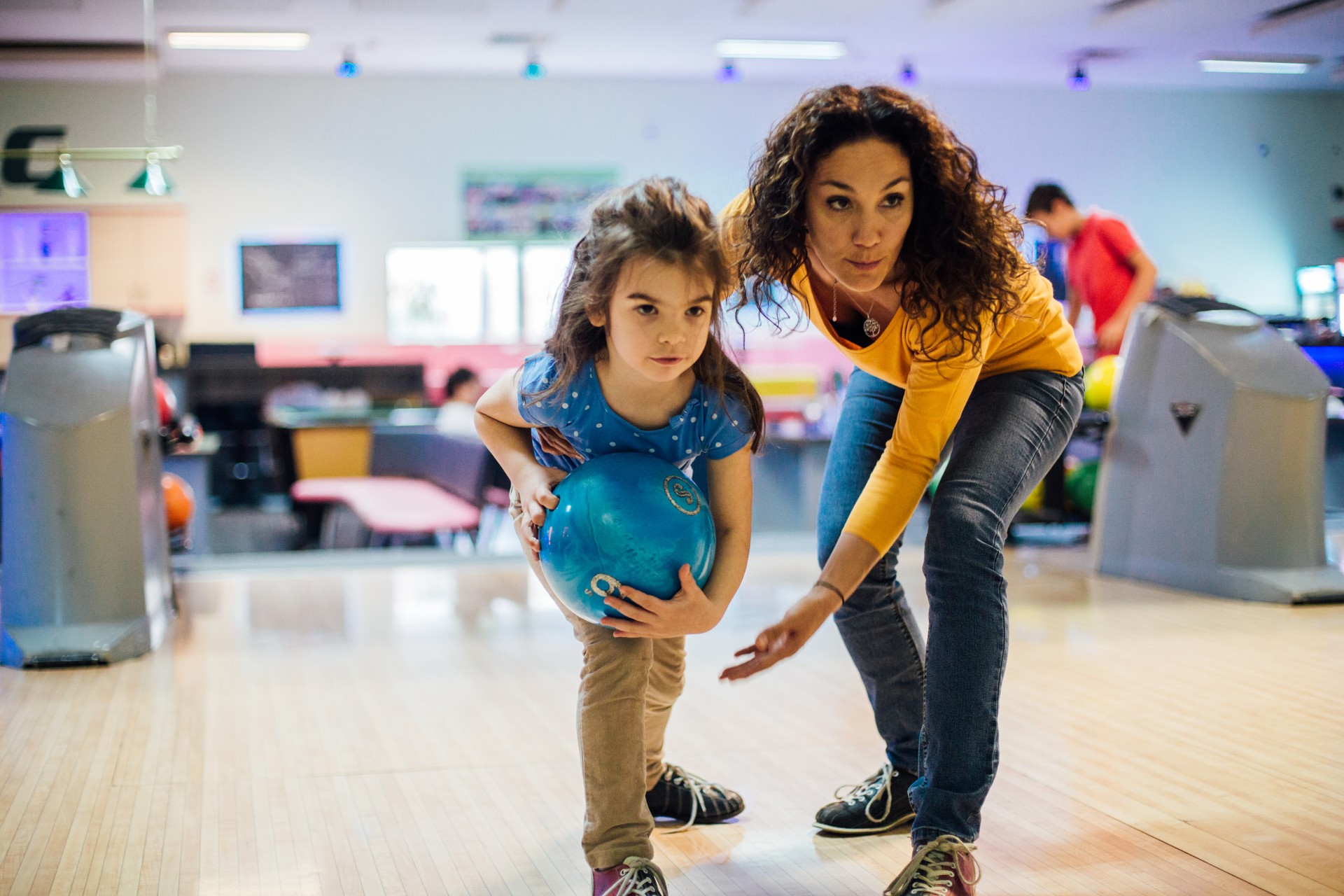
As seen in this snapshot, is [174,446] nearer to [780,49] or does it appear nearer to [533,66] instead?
[533,66]

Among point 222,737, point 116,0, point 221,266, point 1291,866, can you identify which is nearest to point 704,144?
point 221,266

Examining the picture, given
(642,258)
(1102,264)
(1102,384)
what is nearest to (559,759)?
(642,258)

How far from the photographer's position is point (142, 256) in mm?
10125

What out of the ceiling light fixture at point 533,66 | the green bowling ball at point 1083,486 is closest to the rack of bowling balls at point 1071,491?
the green bowling ball at point 1083,486

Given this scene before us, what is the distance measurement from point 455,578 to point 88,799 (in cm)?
232

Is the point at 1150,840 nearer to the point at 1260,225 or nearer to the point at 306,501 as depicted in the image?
the point at 306,501

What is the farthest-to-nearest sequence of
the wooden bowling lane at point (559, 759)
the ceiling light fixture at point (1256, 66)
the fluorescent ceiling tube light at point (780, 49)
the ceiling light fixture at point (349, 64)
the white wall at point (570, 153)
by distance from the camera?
the ceiling light fixture at point (1256, 66)
the white wall at point (570, 153)
the fluorescent ceiling tube light at point (780, 49)
the ceiling light fixture at point (349, 64)
the wooden bowling lane at point (559, 759)

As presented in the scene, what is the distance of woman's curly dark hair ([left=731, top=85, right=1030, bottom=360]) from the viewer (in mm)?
1644

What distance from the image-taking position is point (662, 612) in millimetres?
1591

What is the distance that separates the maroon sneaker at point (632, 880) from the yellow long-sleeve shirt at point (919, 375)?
1.70ft

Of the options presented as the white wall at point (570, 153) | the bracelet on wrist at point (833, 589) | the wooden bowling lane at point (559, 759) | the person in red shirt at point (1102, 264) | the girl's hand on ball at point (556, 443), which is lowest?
the wooden bowling lane at point (559, 759)

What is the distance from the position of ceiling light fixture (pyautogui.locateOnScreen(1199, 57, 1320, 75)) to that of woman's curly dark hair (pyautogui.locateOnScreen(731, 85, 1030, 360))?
10.3m

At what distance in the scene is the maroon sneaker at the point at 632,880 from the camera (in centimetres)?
157

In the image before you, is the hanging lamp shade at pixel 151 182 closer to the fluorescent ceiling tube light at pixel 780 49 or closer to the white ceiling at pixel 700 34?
the white ceiling at pixel 700 34
